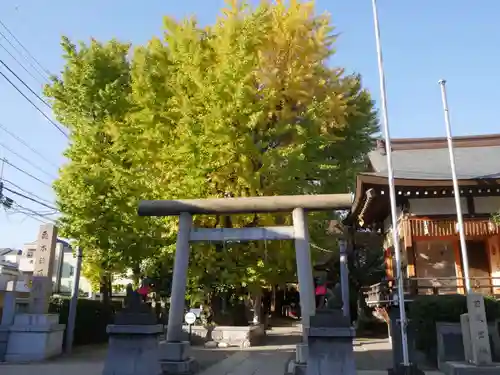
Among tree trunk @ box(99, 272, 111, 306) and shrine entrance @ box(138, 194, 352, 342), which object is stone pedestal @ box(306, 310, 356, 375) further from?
tree trunk @ box(99, 272, 111, 306)

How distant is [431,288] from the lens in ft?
47.8

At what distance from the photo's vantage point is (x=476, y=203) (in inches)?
629

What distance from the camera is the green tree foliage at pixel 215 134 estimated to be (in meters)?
13.8

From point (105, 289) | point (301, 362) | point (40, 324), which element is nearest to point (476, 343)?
point (301, 362)

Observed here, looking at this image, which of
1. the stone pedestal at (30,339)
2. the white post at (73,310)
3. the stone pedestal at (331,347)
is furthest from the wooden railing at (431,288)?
the stone pedestal at (30,339)

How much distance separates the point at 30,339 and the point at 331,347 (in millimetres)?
10339

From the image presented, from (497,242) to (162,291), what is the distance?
15.3 m

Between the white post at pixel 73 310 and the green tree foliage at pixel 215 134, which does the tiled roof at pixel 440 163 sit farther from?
the white post at pixel 73 310

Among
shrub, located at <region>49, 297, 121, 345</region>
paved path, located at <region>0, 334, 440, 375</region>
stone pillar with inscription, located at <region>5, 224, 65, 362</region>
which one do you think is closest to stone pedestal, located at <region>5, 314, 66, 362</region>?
stone pillar with inscription, located at <region>5, 224, 65, 362</region>

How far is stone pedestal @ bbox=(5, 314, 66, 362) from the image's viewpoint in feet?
44.4

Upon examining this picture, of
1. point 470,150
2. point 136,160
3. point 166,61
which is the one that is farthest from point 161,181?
point 470,150

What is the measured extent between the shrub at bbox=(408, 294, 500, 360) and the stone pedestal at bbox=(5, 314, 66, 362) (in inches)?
455

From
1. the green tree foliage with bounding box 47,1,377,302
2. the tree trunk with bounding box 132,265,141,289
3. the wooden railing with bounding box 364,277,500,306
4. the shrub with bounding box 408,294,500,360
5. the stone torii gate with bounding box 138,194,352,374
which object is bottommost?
the shrub with bounding box 408,294,500,360

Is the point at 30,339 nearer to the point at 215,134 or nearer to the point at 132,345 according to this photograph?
the point at 132,345
